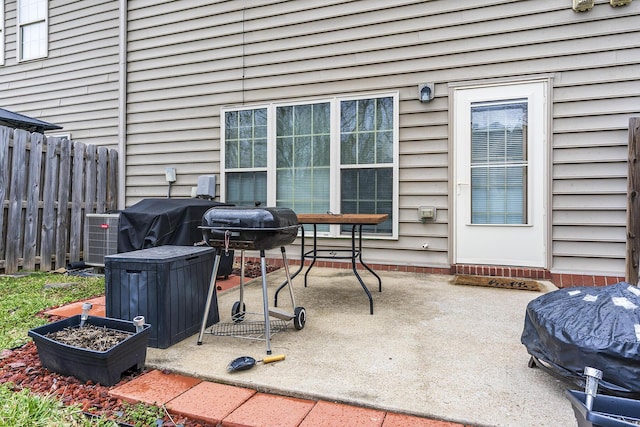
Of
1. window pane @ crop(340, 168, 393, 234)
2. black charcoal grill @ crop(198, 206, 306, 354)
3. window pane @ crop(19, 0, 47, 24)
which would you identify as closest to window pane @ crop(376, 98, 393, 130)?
window pane @ crop(340, 168, 393, 234)

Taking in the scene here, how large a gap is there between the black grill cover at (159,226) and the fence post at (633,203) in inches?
166

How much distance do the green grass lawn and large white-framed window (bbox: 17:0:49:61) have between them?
16.5ft

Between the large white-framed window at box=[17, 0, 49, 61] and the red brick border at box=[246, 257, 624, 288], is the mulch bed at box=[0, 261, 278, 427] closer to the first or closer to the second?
the red brick border at box=[246, 257, 624, 288]

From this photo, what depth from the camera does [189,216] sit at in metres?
3.84

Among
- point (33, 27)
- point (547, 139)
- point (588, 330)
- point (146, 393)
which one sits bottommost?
point (146, 393)

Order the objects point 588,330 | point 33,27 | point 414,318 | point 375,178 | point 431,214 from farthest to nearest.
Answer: point 33,27
point 375,178
point 431,214
point 414,318
point 588,330

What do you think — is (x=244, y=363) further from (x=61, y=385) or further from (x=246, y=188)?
(x=246, y=188)

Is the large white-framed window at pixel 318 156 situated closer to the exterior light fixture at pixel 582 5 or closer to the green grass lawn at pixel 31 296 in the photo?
the exterior light fixture at pixel 582 5

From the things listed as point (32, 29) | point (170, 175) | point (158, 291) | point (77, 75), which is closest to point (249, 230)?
point (158, 291)

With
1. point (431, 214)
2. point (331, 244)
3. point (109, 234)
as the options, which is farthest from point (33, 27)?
point (431, 214)

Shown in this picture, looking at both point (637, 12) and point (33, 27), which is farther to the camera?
point (33, 27)

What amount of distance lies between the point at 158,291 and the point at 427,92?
357 centimetres

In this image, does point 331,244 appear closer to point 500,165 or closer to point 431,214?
point 431,214

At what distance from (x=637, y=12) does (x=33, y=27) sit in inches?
371
